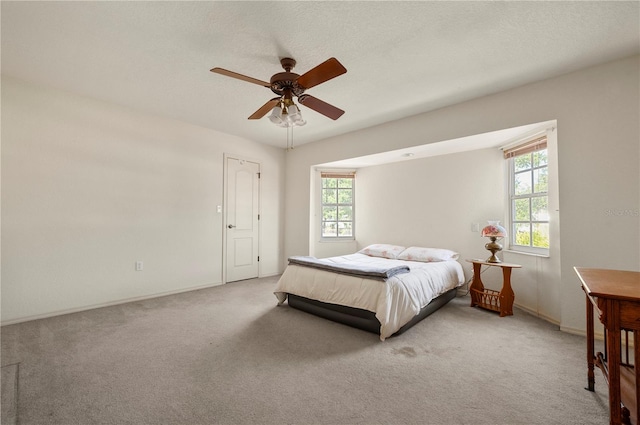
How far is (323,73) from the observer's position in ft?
6.60

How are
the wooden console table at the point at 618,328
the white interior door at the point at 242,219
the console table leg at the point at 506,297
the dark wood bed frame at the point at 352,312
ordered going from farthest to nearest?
the white interior door at the point at 242,219 < the console table leg at the point at 506,297 < the dark wood bed frame at the point at 352,312 < the wooden console table at the point at 618,328

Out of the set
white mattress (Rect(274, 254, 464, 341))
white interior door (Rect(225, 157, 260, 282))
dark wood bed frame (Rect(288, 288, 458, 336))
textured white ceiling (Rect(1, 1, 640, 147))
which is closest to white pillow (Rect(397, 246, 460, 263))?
white mattress (Rect(274, 254, 464, 341))

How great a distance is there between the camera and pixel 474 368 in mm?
2029

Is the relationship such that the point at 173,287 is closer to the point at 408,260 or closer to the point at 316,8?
the point at 408,260

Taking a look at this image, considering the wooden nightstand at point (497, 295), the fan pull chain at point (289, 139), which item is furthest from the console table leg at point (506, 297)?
the fan pull chain at point (289, 139)

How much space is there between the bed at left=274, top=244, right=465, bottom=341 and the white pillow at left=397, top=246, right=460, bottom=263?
18 millimetres

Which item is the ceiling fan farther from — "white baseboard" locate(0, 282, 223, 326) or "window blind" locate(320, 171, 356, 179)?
"white baseboard" locate(0, 282, 223, 326)

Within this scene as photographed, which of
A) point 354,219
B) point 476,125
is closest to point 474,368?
point 476,125

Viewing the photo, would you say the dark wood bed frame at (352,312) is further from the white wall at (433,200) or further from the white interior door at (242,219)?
the white interior door at (242,219)

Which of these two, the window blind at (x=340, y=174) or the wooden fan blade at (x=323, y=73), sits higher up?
the wooden fan blade at (x=323, y=73)

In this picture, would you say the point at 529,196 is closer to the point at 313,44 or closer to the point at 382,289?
the point at 382,289

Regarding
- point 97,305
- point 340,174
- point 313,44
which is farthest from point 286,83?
point 97,305

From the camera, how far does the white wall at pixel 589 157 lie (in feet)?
8.00

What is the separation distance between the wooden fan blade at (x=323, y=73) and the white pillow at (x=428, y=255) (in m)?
2.83
